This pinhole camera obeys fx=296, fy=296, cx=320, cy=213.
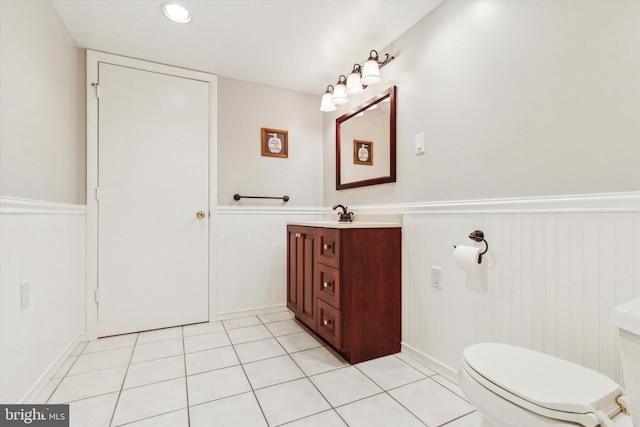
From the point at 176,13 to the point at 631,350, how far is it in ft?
8.21

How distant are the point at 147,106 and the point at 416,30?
207 cm

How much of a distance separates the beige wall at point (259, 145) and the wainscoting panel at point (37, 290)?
1143 millimetres

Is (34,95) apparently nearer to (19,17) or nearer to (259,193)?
(19,17)

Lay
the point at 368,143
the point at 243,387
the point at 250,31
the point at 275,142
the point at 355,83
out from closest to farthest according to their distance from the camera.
→ the point at 243,387 → the point at 250,31 → the point at 355,83 → the point at 368,143 → the point at 275,142

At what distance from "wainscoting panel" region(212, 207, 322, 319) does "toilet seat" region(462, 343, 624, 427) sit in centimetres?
201

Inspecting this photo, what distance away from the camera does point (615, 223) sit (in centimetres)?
101

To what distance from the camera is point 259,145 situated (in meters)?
2.76

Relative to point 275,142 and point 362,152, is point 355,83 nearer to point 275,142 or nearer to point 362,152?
point 362,152

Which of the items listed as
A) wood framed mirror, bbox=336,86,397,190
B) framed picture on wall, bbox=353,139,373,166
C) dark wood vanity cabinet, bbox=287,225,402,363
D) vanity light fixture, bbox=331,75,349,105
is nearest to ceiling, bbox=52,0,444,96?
vanity light fixture, bbox=331,75,349,105

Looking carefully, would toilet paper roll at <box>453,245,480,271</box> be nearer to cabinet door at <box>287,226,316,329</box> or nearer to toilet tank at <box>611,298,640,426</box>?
toilet tank at <box>611,298,640,426</box>

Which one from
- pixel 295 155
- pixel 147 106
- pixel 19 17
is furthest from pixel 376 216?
pixel 19 17

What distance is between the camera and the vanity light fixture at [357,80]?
2.01 m

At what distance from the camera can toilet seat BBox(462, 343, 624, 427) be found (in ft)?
2.48

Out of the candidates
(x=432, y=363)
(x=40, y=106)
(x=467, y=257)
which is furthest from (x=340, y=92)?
(x=432, y=363)
